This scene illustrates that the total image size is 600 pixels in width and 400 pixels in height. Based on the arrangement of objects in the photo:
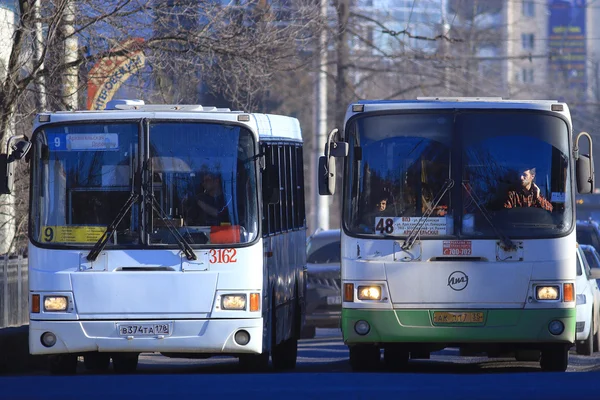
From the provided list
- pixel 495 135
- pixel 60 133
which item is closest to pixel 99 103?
pixel 60 133

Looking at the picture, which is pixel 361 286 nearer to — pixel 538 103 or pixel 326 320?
pixel 538 103

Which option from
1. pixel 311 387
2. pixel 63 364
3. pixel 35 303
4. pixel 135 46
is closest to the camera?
pixel 311 387

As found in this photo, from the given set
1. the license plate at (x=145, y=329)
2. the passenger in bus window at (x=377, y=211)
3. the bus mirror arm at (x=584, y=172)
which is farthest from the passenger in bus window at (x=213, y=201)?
the bus mirror arm at (x=584, y=172)

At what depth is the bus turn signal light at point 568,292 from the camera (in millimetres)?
12469

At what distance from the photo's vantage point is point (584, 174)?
12602 millimetres

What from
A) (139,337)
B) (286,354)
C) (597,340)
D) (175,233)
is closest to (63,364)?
(139,337)

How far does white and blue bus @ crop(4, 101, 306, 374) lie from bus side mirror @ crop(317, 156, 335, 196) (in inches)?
17.7

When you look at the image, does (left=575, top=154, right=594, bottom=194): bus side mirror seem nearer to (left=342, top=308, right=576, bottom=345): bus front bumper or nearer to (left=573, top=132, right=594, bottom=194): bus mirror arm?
(left=573, top=132, right=594, bottom=194): bus mirror arm

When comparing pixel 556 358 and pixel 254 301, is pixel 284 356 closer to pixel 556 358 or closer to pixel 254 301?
pixel 254 301

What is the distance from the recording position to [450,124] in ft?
41.7

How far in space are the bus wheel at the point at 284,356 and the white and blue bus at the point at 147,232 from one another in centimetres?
204

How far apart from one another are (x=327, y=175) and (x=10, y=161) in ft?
9.47

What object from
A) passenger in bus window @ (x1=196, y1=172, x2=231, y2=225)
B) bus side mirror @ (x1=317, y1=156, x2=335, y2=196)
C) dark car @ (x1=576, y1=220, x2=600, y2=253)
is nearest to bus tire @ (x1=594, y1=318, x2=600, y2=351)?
dark car @ (x1=576, y1=220, x2=600, y2=253)

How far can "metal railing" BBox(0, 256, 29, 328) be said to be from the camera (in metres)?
16.5
